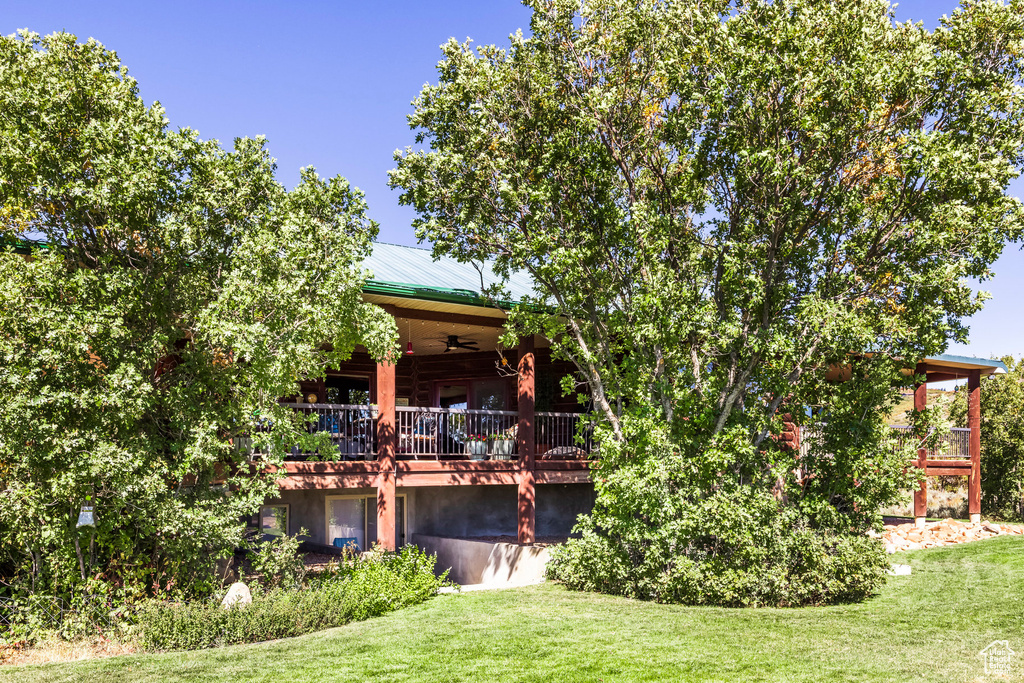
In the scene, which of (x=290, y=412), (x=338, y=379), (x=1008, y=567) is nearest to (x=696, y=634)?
(x=290, y=412)

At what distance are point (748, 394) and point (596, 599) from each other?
3778mm

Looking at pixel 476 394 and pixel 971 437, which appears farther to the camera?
pixel 971 437

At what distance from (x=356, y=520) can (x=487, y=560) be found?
12.2 ft

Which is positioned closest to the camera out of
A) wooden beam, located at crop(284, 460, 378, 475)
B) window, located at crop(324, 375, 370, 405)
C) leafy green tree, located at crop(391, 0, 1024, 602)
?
leafy green tree, located at crop(391, 0, 1024, 602)

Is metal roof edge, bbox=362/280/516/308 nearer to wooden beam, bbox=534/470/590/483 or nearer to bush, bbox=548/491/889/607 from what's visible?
wooden beam, bbox=534/470/590/483

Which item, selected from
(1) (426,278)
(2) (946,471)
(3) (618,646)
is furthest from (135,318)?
(2) (946,471)

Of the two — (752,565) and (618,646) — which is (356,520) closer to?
(752,565)

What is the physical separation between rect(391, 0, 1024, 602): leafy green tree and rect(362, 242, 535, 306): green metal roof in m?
1.19

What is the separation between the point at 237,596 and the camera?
997cm

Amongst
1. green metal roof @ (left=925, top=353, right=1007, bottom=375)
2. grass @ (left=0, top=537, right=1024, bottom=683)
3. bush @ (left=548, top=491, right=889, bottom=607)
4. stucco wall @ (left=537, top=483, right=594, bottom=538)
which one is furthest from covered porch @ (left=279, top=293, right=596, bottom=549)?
green metal roof @ (left=925, top=353, right=1007, bottom=375)

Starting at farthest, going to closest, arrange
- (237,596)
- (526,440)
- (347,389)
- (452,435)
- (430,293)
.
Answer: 1. (347,389)
2. (452,435)
3. (526,440)
4. (430,293)
5. (237,596)

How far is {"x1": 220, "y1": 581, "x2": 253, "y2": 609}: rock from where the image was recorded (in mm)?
9861

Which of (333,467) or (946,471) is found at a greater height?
(333,467)

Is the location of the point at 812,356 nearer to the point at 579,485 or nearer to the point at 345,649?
the point at 345,649
